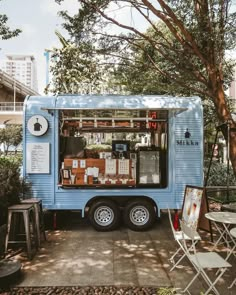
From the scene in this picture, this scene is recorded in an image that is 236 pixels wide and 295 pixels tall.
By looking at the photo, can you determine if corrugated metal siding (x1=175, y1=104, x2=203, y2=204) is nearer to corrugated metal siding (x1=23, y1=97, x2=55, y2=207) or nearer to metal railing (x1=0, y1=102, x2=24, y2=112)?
corrugated metal siding (x1=23, y1=97, x2=55, y2=207)

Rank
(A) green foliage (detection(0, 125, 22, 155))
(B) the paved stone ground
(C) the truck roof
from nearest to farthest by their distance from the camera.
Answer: (B) the paved stone ground < (C) the truck roof < (A) green foliage (detection(0, 125, 22, 155))

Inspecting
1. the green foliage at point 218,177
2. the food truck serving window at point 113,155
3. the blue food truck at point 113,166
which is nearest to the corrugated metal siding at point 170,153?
the blue food truck at point 113,166

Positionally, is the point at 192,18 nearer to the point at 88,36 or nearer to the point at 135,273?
the point at 88,36

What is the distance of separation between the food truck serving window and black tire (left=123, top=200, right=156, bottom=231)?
38 centimetres

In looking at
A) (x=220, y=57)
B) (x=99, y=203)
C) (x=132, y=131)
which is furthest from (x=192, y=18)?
(x=99, y=203)

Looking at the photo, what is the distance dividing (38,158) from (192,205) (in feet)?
10.2

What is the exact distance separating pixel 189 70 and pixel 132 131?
1994 millimetres

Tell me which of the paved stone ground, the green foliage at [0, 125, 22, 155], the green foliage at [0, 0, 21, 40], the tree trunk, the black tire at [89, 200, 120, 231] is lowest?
the paved stone ground

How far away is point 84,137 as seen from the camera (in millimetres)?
8242

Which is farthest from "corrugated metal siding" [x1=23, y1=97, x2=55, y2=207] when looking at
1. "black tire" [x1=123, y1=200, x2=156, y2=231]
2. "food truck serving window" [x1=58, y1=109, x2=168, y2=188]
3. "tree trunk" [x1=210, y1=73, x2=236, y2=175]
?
"tree trunk" [x1=210, y1=73, x2=236, y2=175]

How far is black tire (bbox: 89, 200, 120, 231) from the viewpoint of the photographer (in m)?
7.03

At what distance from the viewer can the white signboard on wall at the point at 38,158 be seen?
22.9 feet

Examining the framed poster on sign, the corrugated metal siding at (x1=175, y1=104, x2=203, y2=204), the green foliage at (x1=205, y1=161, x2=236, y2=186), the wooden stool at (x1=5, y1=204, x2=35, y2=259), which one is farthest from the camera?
the green foliage at (x1=205, y1=161, x2=236, y2=186)

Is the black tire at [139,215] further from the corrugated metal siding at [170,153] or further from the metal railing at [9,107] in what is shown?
the metal railing at [9,107]
